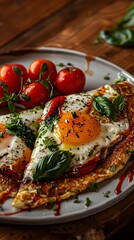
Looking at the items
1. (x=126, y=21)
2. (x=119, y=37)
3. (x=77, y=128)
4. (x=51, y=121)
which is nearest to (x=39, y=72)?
(x=51, y=121)

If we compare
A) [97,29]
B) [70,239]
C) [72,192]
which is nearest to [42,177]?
[72,192]

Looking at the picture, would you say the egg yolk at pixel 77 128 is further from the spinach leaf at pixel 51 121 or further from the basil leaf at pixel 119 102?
the basil leaf at pixel 119 102

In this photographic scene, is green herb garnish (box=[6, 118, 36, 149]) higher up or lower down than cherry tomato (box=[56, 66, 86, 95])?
lower down

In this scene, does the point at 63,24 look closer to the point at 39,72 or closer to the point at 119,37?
the point at 119,37

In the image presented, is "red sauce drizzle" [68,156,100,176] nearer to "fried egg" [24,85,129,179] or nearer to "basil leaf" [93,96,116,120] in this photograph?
"fried egg" [24,85,129,179]

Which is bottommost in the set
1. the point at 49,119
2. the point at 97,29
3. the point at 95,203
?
the point at 95,203

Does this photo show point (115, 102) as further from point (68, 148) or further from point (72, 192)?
point (72, 192)

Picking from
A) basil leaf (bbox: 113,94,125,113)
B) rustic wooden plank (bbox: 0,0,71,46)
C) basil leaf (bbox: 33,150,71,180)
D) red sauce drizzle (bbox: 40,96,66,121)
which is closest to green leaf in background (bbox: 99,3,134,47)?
rustic wooden plank (bbox: 0,0,71,46)
